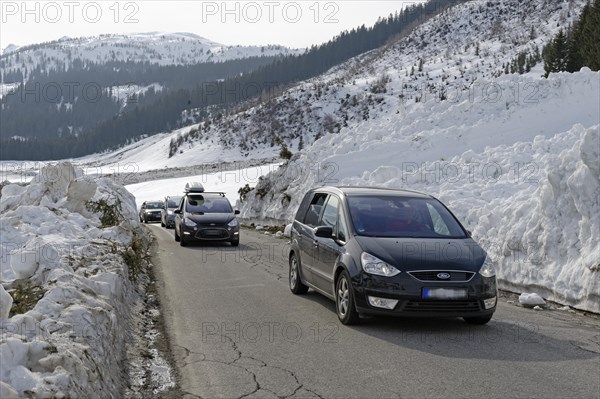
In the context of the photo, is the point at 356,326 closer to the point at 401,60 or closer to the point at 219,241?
the point at 219,241

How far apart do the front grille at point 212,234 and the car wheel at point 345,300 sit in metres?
11.0

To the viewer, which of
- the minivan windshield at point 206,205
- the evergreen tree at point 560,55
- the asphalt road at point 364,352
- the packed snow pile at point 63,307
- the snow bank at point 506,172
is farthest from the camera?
the evergreen tree at point 560,55

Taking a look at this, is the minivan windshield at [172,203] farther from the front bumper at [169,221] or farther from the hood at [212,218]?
the hood at [212,218]

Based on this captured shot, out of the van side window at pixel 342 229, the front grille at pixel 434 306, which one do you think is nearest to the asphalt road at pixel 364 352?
the front grille at pixel 434 306

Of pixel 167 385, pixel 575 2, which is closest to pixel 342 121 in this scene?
pixel 575 2

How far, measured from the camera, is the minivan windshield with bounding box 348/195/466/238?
8.76m

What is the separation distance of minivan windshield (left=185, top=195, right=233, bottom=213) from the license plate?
523 inches

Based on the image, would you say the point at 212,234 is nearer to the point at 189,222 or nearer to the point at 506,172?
the point at 189,222

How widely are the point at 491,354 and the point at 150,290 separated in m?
6.34

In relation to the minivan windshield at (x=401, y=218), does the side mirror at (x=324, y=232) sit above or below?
below

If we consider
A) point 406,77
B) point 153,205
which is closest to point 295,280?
point 153,205

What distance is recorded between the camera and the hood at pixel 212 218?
1952cm

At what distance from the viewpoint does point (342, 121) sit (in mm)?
115812

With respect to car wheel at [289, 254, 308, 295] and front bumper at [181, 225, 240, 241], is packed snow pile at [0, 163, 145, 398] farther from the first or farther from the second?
front bumper at [181, 225, 240, 241]
